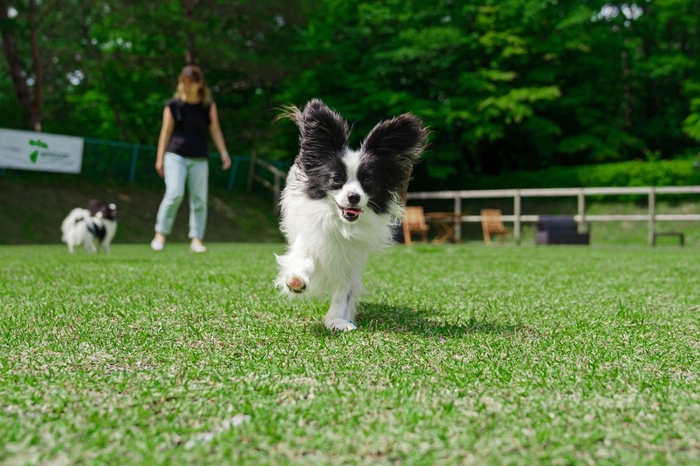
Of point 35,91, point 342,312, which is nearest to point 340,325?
point 342,312

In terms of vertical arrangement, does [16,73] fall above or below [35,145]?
above

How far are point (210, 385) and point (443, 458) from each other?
994 mm

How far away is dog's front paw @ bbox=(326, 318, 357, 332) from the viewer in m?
3.60

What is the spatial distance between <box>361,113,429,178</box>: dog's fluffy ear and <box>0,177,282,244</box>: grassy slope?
1505cm

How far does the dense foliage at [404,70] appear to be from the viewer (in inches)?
957

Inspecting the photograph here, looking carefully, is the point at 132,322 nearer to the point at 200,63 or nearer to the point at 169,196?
the point at 169,196

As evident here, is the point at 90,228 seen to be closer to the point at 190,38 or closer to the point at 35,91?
the point at 190,38

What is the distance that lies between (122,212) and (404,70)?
1375cm

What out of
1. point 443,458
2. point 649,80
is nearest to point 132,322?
point 443,458

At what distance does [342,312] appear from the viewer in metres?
3.81

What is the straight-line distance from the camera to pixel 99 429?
1825 millimetres

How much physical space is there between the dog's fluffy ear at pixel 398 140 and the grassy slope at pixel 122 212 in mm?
15050

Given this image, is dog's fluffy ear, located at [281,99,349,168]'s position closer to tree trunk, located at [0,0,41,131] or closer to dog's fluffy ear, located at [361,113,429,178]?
dog's fluffy ear, located at [361,113,429,178]

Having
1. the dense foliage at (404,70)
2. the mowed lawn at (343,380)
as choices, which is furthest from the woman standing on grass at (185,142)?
the dense foliage at (404,70)
